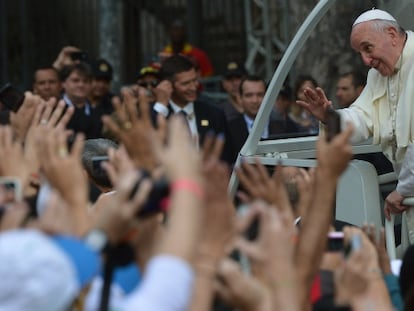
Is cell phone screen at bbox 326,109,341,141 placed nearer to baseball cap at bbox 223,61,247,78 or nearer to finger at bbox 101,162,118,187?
finger at bbox 101,162,118,187

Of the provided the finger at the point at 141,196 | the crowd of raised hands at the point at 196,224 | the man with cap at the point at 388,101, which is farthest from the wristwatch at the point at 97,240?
the man with cap at the point at 388,101

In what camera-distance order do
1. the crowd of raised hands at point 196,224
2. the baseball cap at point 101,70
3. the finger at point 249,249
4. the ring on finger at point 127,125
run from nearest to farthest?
the crowd of raised hands at point 196,224
the finger at point 249,249
the ring on finger at point 127,125
the baseball cap at point 101,70

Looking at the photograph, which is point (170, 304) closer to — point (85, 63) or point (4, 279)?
point (4, 279)

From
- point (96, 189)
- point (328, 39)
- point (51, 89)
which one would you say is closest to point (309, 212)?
point (96, 189)

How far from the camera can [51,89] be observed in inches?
453

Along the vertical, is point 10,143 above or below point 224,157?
above

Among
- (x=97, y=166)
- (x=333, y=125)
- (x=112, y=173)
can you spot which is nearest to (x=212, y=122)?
(x=97, y=166)

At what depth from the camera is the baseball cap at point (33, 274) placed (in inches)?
122

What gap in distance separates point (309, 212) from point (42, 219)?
0.90 m

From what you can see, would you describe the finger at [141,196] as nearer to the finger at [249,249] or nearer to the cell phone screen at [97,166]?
the finger at [249,249]

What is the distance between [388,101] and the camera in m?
7.03

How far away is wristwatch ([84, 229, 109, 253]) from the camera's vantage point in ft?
11.0

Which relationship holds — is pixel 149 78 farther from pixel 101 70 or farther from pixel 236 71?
pixel 236 71

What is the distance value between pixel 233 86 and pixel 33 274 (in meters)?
9.58
